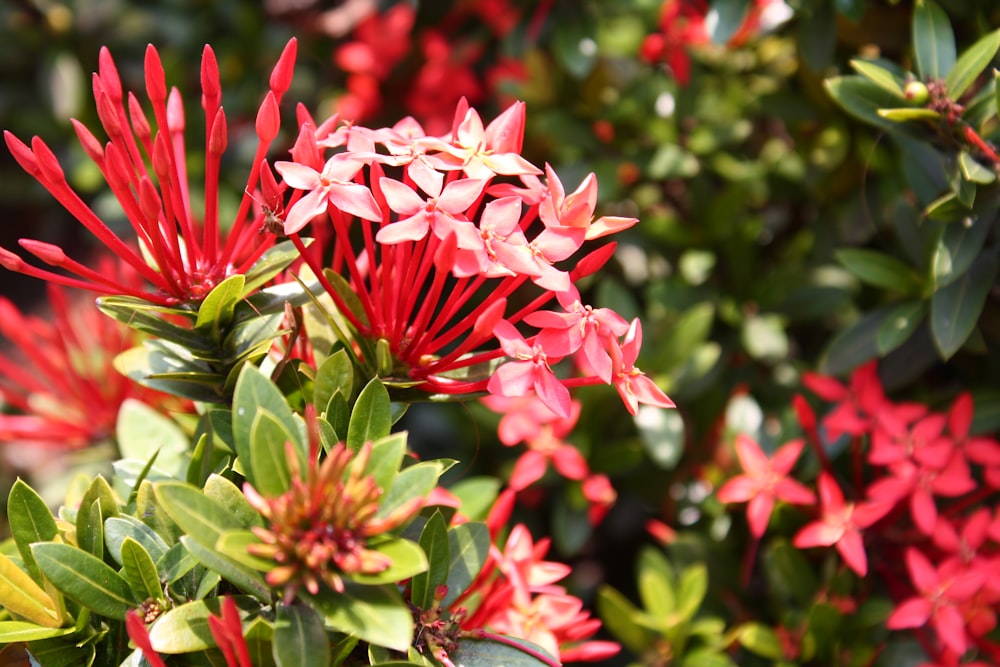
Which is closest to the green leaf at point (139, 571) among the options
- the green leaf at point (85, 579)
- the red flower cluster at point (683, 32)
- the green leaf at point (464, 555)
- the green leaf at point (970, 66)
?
the green leaf at point (85, 579)

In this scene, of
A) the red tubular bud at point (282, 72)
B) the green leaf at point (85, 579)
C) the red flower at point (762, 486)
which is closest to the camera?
the green leaf at point (85, 579)

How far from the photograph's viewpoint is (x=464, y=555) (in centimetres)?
87

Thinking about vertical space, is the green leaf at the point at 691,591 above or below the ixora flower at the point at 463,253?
below

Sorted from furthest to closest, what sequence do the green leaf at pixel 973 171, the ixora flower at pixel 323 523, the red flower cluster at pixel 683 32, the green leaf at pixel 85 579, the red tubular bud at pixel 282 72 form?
the red flower cluster at pixel 683 32, the green leaf at pixel 973 171, the red tubular bud at pixel 282 72, the green leaf at pixel 85 579, the ixora flower at pixel 323 523

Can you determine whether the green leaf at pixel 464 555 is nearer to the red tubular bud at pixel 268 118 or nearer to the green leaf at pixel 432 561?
the green leaf at pixel 432 561

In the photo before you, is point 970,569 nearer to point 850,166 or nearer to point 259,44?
point 850,166

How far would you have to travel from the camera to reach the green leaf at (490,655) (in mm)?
805

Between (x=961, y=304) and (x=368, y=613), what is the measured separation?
34.5 inches

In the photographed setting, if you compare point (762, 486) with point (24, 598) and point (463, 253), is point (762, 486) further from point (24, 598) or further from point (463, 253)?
point (24, 598)

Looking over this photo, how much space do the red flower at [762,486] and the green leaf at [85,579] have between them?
0.75 meters

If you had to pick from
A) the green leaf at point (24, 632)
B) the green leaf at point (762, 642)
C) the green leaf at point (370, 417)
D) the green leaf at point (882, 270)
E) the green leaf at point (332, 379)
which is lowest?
the green leaf at point (762, 642)

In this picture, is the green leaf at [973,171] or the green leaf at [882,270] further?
the green leaf at [882,270]

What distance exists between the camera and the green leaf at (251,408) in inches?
27.8

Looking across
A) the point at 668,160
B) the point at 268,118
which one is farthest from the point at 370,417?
the point at 668,160
